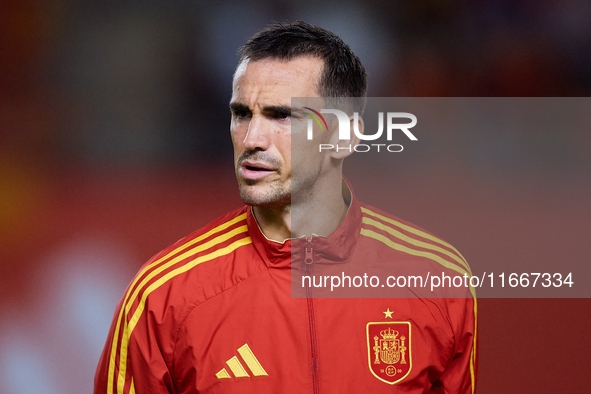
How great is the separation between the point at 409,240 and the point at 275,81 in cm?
53

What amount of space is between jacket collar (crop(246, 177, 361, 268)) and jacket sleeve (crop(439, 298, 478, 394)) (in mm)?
278

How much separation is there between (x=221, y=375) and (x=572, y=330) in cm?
139

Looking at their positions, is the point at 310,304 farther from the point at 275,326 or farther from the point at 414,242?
the point at 414,242

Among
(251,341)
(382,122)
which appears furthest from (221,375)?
(382,122)

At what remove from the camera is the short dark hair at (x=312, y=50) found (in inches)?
54.0

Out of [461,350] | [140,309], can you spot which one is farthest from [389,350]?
[140,309]

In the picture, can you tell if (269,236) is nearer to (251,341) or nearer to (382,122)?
(251,341)

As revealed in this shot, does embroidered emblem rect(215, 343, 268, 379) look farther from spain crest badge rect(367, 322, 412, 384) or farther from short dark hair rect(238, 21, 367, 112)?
short dark hair rect(238, 21, 367, 112)

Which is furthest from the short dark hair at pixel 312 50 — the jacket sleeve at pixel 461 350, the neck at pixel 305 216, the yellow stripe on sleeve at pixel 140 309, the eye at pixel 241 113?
the jacket sleeve at pixel 461 350

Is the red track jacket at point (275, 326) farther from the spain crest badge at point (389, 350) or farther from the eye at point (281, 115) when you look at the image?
the eye at point (281, 115)

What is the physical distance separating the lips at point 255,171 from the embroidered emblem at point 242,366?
1.17 feet

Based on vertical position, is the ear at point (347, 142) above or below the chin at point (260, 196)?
above

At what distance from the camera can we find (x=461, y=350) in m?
1.46

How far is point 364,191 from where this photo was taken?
98.5 inches
